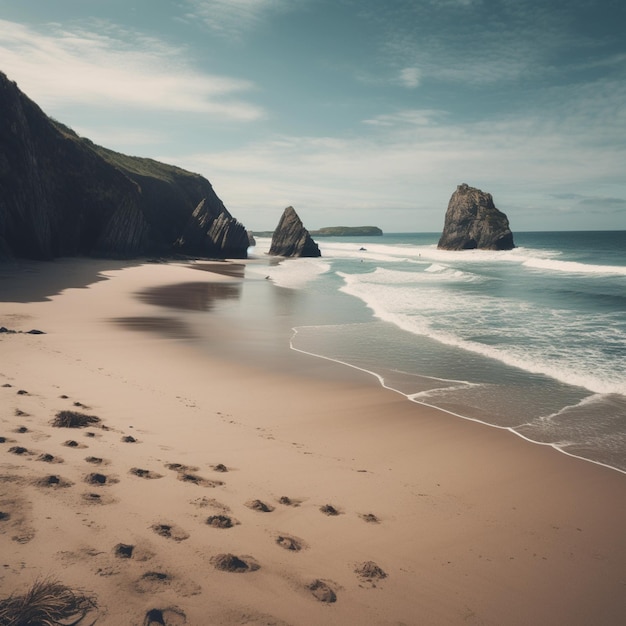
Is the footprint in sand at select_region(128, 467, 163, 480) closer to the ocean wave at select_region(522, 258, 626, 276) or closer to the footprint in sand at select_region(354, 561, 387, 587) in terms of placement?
the footprint in sand at select_region(354, 561, 387, 587)

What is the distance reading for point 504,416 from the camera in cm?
862

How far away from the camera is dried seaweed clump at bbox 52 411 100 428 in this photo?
616 cm

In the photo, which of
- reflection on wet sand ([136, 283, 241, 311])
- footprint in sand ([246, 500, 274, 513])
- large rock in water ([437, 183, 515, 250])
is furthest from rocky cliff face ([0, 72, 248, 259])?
large rock in water ([437, 183, 515, 250])

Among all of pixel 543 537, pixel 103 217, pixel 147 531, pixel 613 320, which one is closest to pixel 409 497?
pixel 543 537

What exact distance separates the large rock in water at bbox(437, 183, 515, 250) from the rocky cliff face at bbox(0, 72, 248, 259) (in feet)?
187

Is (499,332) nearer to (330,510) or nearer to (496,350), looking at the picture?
(496,350)

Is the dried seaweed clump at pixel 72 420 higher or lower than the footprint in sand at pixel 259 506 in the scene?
higher

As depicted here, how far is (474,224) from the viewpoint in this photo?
9819 cm

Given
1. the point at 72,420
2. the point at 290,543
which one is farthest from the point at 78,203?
the point at 290,543

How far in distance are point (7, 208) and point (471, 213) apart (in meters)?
90.6

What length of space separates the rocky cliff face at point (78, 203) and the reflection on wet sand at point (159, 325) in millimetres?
16779

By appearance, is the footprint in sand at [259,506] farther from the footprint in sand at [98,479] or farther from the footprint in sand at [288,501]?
A: the footprint in sand at [98,479]

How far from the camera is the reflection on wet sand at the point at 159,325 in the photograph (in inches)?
578

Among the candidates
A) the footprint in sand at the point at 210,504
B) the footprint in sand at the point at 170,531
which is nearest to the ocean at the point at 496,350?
the footprint in sand at the point at 210,504
